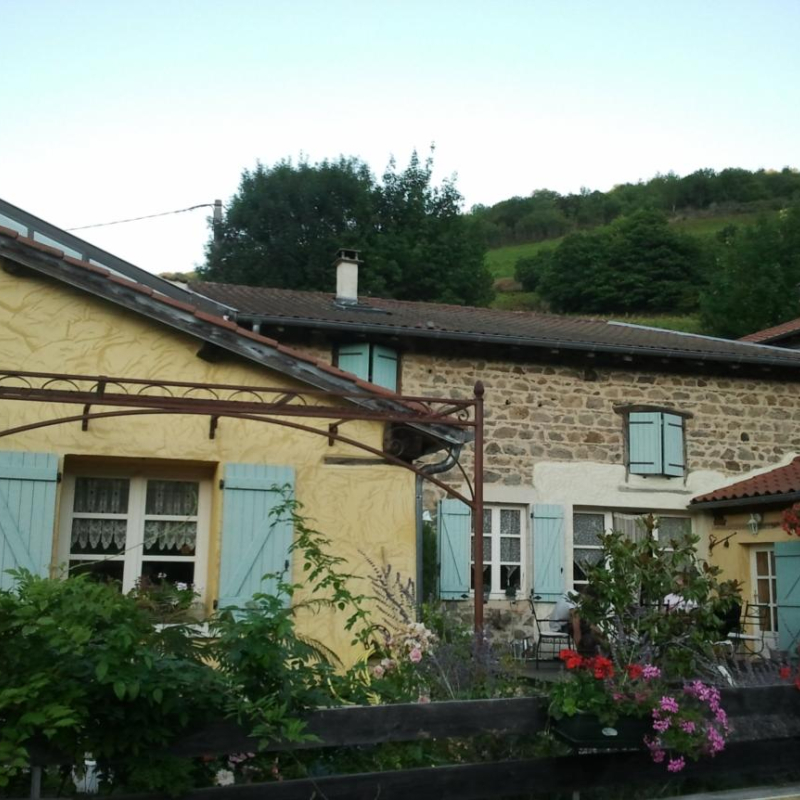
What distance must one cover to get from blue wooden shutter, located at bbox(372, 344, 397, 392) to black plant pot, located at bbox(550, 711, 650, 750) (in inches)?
339

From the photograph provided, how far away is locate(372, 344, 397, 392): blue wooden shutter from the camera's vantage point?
12.5 meters

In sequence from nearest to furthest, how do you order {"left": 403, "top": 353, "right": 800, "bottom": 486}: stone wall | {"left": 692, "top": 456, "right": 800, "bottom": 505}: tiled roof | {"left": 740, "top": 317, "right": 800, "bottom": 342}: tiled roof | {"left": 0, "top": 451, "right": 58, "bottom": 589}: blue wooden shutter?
{"left": 0, "top": 451, "right": 58, "bottom": 589}: blue wooden shutter
{"left": 692, "top": 456, "right": 800, "bottom": 505}: tiled roof
{"left": 403, "top": 353, "right": 800, "bottom": 486}: stone wall
{"left": 740, "top": 317, "right": 800, "bottom": 342}: tiled roof

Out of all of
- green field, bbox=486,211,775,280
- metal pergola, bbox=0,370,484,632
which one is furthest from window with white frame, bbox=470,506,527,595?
green field, bbox=486,211,775,280

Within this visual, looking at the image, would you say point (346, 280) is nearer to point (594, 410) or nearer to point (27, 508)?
point (594, 410)

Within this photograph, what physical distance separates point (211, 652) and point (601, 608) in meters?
1.81

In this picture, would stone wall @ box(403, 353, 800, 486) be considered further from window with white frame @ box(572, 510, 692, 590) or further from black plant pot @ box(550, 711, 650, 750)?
black plant pot @ box(550, 711, 650, 750)

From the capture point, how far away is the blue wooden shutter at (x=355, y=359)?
12375 millimetres

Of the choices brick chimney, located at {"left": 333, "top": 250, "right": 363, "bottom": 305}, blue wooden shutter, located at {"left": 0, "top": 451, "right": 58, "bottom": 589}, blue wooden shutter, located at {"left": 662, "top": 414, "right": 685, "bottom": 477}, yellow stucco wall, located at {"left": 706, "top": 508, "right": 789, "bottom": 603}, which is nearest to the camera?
blue wooden shutter, located at {"left": 0, "top": 451, "right": 58, "bottom": 589}

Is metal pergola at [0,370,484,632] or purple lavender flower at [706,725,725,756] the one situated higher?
metal pergola at [0,370,484,632]

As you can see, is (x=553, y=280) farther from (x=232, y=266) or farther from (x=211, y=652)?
(x=211, y=652)

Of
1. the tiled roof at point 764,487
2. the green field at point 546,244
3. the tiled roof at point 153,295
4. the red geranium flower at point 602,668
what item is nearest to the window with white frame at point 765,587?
the tiled roof at point 764,487

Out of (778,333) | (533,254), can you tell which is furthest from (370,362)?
(533,254)

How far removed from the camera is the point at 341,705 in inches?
151

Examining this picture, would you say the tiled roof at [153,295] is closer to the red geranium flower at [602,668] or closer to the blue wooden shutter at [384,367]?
the red geranium flower at [602,668]
